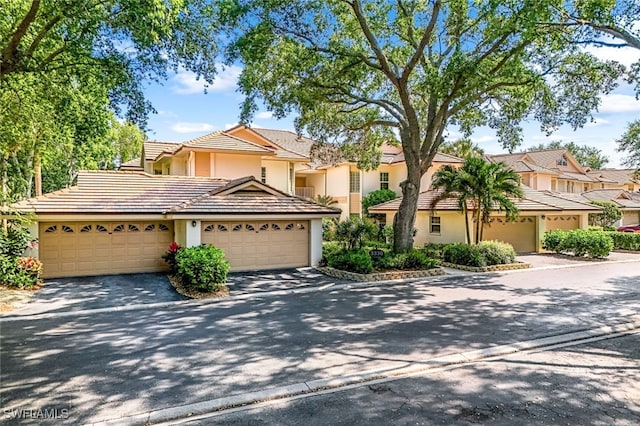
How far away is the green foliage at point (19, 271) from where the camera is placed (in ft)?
41.0

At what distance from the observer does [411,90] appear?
18.6 meters

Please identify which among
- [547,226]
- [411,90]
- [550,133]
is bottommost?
[547,226]

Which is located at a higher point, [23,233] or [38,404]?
[23,233]

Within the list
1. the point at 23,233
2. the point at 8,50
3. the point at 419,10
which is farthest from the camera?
the point at 419,10

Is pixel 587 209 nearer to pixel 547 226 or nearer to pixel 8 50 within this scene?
pixel 547 226

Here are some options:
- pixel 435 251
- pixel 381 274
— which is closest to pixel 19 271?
pixel 381 274

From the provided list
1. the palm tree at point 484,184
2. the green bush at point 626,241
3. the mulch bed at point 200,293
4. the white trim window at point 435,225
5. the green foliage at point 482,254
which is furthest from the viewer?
the green bush at point 626,241

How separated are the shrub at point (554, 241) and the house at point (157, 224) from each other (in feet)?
47.0

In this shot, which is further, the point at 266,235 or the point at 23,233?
the point at 266,235

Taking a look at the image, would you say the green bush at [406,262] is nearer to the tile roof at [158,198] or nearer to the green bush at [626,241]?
the tile roof at [158,198]

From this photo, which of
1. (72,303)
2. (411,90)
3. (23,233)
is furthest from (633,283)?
(23,233)

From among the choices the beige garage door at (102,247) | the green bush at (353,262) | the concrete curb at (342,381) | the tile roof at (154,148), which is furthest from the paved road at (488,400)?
the tile roof at (154,148)

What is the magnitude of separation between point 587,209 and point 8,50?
30.0 meters

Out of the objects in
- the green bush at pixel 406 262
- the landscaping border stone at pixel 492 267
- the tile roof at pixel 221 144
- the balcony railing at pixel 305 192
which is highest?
the tile roof at pixel 221 144
